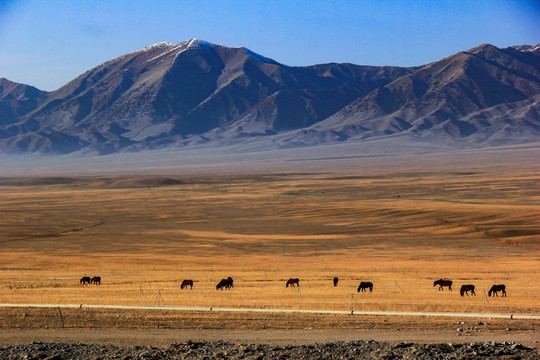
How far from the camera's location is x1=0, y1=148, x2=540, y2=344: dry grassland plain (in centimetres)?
3469

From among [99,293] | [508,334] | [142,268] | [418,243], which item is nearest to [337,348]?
[508,334]

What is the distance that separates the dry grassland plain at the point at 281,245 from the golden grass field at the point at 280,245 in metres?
0.15

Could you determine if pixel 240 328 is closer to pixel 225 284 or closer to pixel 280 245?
pixel 225 284

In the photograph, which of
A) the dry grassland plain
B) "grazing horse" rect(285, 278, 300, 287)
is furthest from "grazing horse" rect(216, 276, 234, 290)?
"grazing horse" rect(285, 278, 300, 287)

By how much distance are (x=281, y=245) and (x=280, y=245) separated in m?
0.12

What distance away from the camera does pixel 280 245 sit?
7275 cm

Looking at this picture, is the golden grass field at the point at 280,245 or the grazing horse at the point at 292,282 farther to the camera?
the grazing horse at the point at 292,282

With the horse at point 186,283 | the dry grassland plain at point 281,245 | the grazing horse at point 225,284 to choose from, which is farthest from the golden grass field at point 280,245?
the grazing horse at point 225,284

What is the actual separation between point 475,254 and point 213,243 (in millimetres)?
27606

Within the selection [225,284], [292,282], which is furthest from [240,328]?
[292,282]

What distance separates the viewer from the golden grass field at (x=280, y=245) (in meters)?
34.8

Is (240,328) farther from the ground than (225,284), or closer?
farther from the ground

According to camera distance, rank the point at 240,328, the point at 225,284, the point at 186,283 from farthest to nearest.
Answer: the point at 186,283 < the point at 225,284 < the point at 240,328

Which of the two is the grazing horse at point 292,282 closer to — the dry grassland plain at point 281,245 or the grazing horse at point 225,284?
the dry grassland plain at point 281,245
